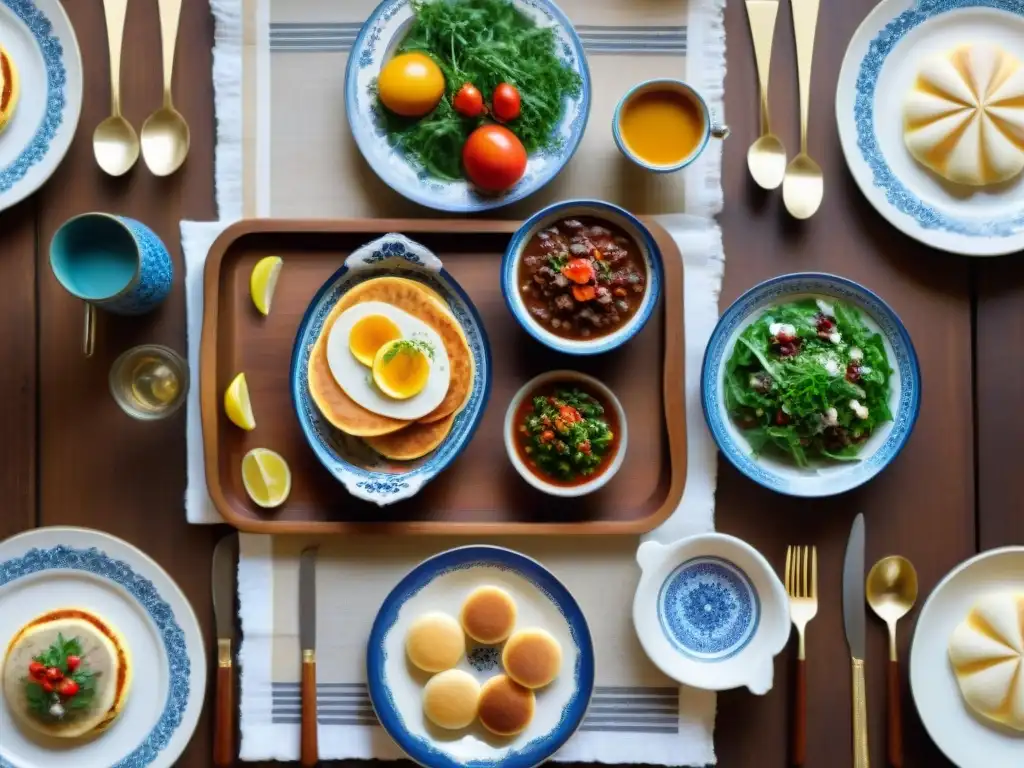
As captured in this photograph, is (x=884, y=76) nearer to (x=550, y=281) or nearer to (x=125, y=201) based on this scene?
(x=550, y=281)

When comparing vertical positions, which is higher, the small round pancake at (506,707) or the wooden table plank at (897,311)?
the wooden table plank at (897,311)

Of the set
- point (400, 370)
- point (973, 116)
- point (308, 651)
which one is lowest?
point (308, 651)

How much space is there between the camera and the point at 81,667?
1.79 m

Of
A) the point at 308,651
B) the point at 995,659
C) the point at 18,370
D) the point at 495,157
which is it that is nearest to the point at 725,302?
the point at 495,157

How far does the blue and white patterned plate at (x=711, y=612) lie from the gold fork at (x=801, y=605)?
71 millimetres

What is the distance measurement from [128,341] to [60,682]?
0.71m

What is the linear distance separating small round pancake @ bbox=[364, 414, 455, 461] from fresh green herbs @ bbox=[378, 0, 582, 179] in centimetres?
53

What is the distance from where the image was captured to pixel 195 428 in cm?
186

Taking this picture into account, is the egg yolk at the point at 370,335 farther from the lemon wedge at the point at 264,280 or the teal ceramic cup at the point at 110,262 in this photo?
the teal ceramic cup at the point at 110,262

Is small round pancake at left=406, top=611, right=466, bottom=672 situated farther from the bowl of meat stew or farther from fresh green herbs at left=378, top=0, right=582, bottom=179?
fresh green herbs at left=378, top=0, right=582, bottom=179

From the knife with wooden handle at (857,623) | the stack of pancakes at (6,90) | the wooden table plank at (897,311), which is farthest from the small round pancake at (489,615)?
the stack of pancakes at (6,90)

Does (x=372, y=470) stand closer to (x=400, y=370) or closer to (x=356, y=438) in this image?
(x=356, y=438)

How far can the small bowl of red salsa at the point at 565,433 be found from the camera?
5.73 feet

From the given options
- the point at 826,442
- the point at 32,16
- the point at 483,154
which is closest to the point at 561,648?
the point at 826,442
